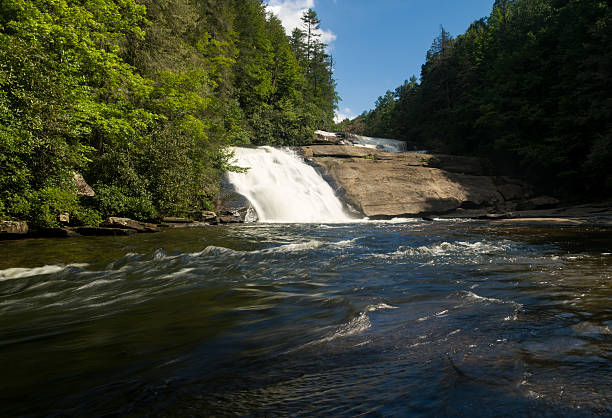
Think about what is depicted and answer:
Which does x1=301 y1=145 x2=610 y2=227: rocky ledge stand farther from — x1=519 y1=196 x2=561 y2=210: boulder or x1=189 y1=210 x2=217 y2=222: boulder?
x1=189 y1=210 x2=217 y2=222: boulder

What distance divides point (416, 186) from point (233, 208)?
12936mm

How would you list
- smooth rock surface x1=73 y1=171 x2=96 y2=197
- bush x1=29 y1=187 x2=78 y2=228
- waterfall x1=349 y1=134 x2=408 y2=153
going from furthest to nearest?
waterfall x1=349 y1=134 x2=408 y2=153, smooth rock surface x1=73 y1=171 x2=96 y2=197, bush x1=29 y1=187 x2=78 y2=228

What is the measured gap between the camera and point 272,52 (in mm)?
43781

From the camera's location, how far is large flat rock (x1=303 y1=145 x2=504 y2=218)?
22.5m

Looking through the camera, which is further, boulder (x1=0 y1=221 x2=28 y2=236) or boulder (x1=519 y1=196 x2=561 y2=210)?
boulder (x1=519 y1=196 x2=561 y2=210)

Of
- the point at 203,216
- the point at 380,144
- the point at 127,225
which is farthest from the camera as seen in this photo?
the point at 380,144

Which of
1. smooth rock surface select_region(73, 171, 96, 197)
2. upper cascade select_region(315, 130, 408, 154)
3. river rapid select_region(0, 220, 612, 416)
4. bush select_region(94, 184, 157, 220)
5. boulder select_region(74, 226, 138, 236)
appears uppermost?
upper cascade select_region(315, 130, 408, 154)

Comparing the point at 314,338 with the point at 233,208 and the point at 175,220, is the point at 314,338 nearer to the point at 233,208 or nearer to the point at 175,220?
the point at 175,220

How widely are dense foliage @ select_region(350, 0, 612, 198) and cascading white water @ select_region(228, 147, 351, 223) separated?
15.6m

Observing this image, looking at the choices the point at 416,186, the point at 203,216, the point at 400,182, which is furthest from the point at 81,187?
the point at 416,186

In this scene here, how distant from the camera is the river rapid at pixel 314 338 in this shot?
1969mm

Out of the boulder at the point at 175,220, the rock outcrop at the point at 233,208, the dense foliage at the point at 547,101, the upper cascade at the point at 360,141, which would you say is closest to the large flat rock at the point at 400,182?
the dense foliage at the point at 547,101

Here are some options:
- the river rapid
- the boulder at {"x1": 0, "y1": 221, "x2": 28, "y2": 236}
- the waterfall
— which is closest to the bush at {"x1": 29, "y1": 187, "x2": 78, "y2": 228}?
the boulder at {"x1": 0, "y1": 221, "x2": 28, "y2": 236}

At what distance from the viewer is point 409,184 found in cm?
2392
